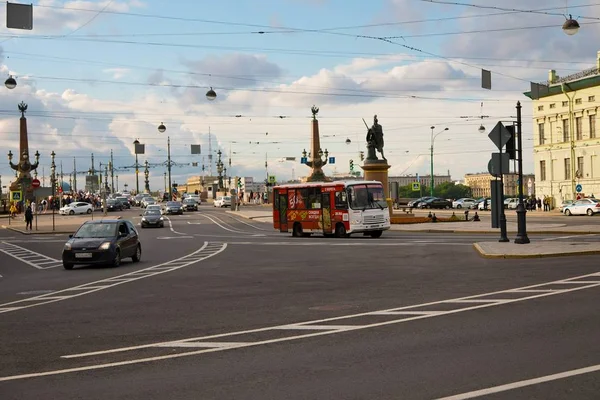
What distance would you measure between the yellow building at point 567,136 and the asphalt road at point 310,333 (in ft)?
210

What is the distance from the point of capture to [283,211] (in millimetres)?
42750

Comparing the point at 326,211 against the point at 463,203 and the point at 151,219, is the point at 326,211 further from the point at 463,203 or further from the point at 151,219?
the point at 463,203

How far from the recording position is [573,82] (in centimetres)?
8231

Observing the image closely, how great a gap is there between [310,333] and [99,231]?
16.1 meters

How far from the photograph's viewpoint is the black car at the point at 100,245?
24.0 metres

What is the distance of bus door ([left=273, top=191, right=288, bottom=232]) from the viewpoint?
4250 cm

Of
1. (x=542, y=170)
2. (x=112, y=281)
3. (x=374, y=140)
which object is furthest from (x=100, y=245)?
(x=542, y=170)

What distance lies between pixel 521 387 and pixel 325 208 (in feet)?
108

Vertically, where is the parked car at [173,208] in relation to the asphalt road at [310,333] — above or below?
above

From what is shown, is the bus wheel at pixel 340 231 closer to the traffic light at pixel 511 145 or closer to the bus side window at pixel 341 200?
the bus side window at pixel 341 200

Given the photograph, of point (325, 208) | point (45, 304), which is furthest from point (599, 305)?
point (325, 208)

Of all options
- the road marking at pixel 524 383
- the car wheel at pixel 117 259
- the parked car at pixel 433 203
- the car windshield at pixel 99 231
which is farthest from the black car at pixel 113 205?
the road marking at pixel 524 383

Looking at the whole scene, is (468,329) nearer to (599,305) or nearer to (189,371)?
(599,305)

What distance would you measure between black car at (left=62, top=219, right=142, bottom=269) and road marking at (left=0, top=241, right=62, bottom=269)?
1.79 m
